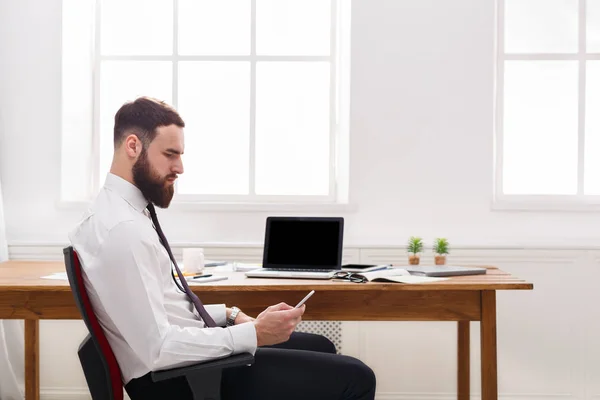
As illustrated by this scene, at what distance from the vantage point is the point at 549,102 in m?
3.60

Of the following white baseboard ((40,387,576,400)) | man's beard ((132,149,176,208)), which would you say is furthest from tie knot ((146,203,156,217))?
white baseboard ((40,387,576,400))

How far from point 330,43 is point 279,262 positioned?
5.05ft

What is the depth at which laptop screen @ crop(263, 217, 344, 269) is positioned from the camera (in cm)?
259

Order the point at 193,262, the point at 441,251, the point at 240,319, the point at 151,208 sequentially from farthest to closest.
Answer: the point at 441,251, the point at 193,262, the point at 240,319, the point at 151,208

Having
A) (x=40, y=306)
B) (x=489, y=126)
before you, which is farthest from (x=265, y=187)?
(x=40, y=306)

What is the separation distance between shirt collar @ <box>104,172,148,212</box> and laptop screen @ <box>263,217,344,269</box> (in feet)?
3.25

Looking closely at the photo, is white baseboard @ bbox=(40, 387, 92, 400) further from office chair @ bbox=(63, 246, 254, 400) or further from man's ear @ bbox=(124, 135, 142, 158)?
man's ear @ bbox=(124, 135, 142, 158)

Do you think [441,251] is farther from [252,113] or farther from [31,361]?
[31,361]

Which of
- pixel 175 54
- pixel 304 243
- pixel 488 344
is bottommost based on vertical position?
pixel 488 344

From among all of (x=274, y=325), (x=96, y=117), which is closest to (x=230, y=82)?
(x=96, y=117)

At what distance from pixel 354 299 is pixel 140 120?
1.04 m

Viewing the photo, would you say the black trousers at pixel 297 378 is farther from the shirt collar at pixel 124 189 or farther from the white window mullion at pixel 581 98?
the white window mullion at pixel 581 98

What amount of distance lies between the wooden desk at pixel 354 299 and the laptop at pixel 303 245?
22 cm

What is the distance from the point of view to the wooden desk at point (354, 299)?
2.26 m
